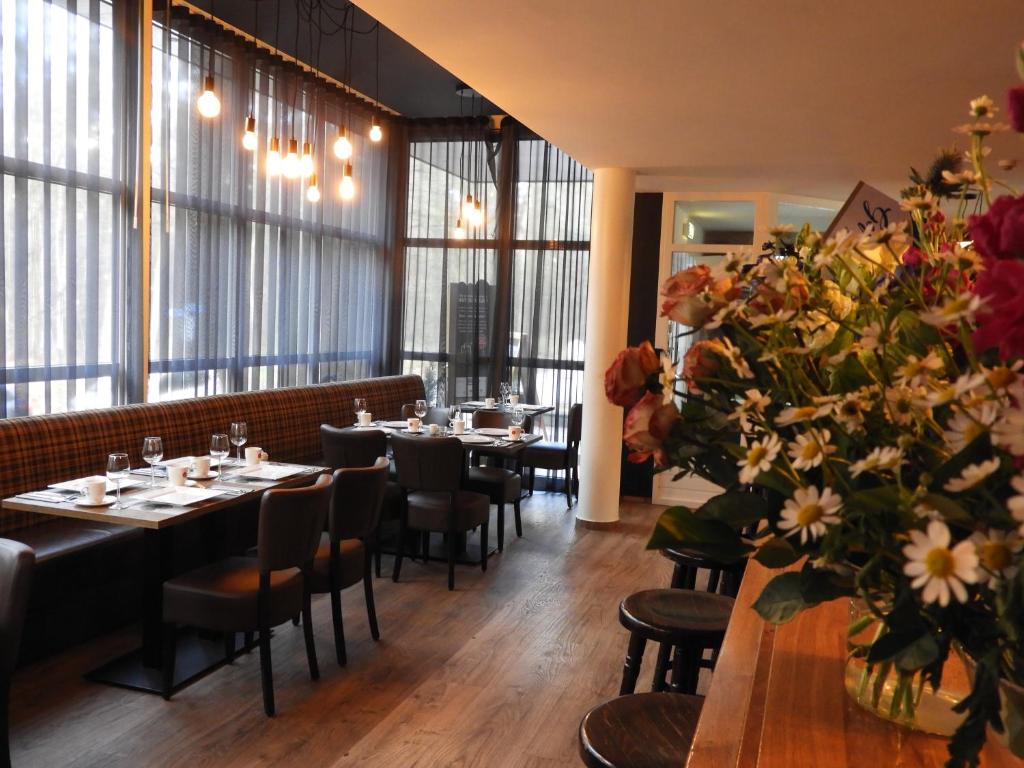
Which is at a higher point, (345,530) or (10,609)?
(10,609)

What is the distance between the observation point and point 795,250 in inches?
44.7

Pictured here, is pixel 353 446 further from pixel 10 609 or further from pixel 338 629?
pixel 10 609

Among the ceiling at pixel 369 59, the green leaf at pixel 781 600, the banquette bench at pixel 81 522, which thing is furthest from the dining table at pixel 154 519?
A: the ceiling at pixel 369 59

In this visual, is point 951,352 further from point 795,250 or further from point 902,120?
point 902,120

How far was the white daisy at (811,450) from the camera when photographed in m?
0.77

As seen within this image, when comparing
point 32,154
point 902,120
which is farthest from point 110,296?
point 902,120

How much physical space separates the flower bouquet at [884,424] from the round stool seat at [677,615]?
1477mm

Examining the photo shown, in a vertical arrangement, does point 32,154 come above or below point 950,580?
above

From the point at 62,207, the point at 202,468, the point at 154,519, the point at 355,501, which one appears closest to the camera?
the point at 154,519

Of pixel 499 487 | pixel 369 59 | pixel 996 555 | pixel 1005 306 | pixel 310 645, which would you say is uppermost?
pixel 369 59

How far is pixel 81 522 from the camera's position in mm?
4375

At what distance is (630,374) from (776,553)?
0.24 metres

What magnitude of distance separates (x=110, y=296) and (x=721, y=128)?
3.79 m

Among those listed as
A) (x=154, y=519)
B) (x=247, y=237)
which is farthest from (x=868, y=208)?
(x=247, y=237)
